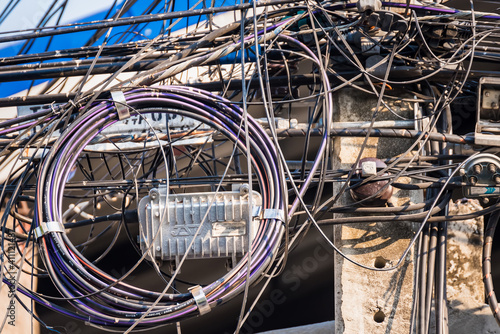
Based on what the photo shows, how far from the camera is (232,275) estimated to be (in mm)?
3520

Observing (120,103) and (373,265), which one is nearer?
(120,103)

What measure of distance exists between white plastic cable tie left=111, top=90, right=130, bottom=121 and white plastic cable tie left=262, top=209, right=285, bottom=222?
42.6 inches

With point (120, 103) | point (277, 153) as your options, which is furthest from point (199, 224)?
point (120, 103)

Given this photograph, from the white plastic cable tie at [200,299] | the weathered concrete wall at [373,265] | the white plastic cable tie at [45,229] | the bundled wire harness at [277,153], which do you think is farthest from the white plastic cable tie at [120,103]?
the weathered concrete wall at [373,265]

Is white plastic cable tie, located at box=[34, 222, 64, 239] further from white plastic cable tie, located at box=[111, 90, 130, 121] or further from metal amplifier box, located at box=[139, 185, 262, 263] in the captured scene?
white plastic cable tie, located at box=[111, 90, 130, 121]

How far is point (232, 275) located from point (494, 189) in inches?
72.9

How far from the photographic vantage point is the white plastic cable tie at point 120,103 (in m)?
3.84

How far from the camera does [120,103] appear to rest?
384 centimetres

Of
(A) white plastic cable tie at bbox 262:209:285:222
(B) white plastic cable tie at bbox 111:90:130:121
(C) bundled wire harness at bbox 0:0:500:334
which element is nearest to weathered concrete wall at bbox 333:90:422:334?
(C) bundled wire harness at bbox 0:0:500:334

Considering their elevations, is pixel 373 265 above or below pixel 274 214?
below

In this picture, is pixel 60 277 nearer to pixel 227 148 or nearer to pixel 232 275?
pixel 232 275

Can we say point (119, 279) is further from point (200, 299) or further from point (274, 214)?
point (274, 214)

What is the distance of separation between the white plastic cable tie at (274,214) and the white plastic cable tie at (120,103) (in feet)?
3.55

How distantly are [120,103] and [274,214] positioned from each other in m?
1.17
